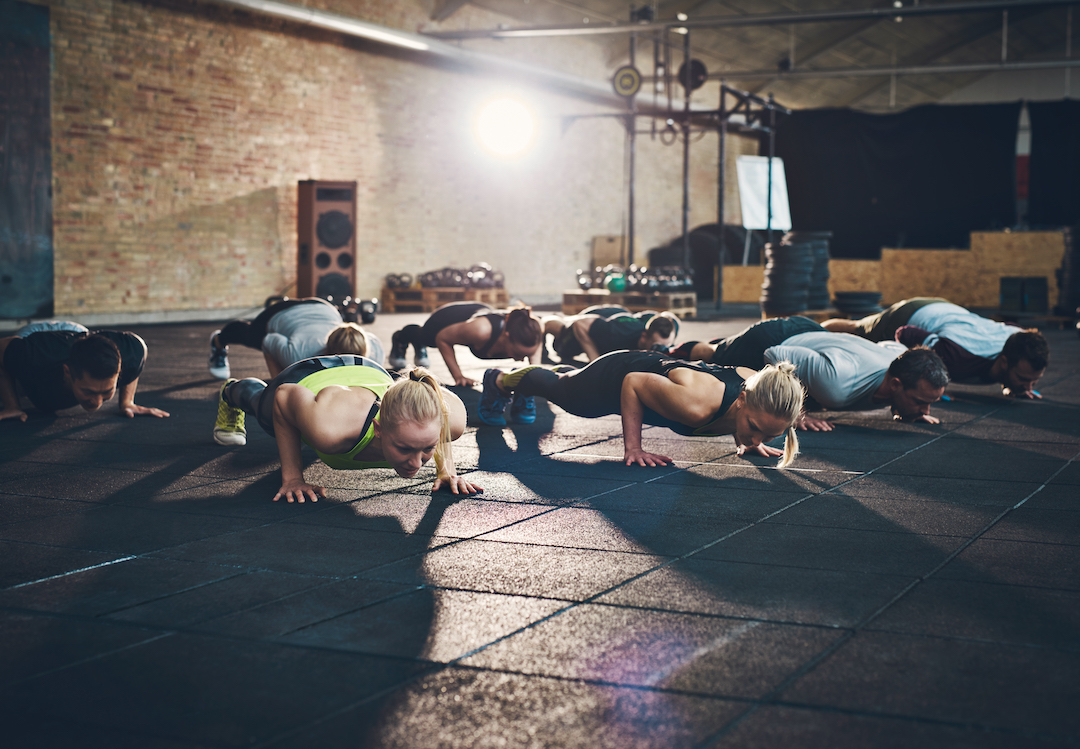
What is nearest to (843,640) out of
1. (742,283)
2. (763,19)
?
(763,19)

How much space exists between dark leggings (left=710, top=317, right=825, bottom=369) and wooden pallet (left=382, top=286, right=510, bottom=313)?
9.11 meters

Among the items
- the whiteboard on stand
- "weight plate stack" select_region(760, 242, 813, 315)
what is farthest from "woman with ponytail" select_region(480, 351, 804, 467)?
the whiteboard on stand

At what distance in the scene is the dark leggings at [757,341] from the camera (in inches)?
203

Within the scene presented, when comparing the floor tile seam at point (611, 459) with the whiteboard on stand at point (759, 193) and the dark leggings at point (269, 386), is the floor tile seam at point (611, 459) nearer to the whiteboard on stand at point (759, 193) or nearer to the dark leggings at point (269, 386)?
the dark leggings at point (269, 386)

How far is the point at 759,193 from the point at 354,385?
710 inches

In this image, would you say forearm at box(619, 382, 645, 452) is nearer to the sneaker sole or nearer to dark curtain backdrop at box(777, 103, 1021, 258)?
the sneaker sole

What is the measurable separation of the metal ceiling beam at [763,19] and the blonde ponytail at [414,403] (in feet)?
37.5

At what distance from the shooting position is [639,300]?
1269 centimetres

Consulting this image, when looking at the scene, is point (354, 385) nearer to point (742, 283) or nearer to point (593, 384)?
point (593, 384)

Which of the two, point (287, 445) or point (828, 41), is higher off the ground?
point (828, 41)

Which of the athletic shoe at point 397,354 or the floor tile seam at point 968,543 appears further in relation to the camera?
the athletic shoe at point 397,354

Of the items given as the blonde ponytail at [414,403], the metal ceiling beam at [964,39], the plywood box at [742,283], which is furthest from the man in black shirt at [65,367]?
the metal ceiling beam at [964,39]

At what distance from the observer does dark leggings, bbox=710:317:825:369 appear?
5.14 meters

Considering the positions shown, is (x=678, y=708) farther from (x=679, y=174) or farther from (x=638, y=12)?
(x=679, y=174)
